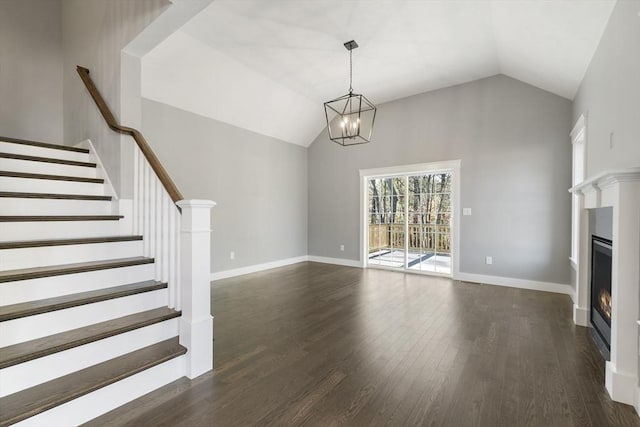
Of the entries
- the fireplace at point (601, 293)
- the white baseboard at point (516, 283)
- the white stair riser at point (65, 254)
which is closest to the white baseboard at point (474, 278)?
the white baseboard at point (516, 283)

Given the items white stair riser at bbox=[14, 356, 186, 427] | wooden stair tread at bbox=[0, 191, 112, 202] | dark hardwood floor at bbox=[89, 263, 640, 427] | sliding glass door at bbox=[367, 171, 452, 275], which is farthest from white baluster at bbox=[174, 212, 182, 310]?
sliding glass door at bbox=[367, 171, 452, 275]

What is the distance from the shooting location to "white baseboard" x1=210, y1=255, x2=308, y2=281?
16.8 ft

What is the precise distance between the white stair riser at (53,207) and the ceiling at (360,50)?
2.25 metres

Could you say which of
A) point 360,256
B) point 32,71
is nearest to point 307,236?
point 360,256

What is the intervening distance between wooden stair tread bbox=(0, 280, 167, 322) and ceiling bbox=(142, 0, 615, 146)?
305cm

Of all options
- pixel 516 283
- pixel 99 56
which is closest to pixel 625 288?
pixel 516 283

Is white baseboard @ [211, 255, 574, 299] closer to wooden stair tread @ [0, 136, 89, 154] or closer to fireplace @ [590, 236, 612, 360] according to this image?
fireplace @ [590, 236, 612, 360]

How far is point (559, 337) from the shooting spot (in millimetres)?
2799

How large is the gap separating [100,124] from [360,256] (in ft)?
16.2

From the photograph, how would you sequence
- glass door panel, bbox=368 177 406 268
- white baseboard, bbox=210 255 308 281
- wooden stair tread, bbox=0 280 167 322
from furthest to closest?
glass door panel, bbox=368 177 406 268 < white baseboard, bbox=210 255 308 281 < wooden stair tread, bbox=0 280 167 322

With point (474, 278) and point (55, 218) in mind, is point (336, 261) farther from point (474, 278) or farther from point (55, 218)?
point (55, 218)

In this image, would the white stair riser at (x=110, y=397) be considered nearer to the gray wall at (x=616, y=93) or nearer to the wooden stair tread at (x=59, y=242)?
the wooden stair tread at (x=59, y=242)

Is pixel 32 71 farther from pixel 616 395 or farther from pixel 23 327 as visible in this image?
pixel 616 395

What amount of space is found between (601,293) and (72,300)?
4.24 meters
